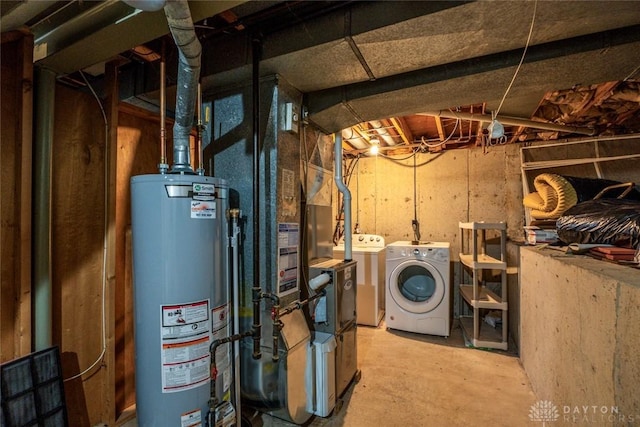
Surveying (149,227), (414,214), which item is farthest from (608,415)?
(414,214)

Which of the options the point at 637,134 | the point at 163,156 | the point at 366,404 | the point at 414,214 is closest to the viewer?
the point at 163,156

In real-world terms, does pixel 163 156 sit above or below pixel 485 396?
above

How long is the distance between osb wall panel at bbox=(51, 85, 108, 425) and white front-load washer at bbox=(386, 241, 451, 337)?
9.02 ft

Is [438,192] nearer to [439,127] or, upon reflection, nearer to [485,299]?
[439,127]

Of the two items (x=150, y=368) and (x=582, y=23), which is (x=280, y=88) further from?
(x=150, y=368)

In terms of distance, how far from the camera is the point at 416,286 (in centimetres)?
358

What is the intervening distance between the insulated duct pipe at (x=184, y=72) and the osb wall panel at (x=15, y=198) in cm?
73

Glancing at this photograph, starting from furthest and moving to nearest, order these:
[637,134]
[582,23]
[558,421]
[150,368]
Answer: [637,134]
[558,421]
[150,368]
[582,23]

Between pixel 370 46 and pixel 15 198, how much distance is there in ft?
6.13

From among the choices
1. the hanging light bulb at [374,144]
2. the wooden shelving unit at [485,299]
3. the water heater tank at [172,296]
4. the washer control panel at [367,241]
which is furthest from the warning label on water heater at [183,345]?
the hanging light bulb at [374,144]

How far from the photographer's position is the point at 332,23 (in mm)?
1342

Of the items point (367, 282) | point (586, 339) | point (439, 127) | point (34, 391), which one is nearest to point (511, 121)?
point (439, 127)

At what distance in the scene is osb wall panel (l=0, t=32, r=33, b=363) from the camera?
140cm

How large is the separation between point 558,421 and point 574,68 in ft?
6.19
